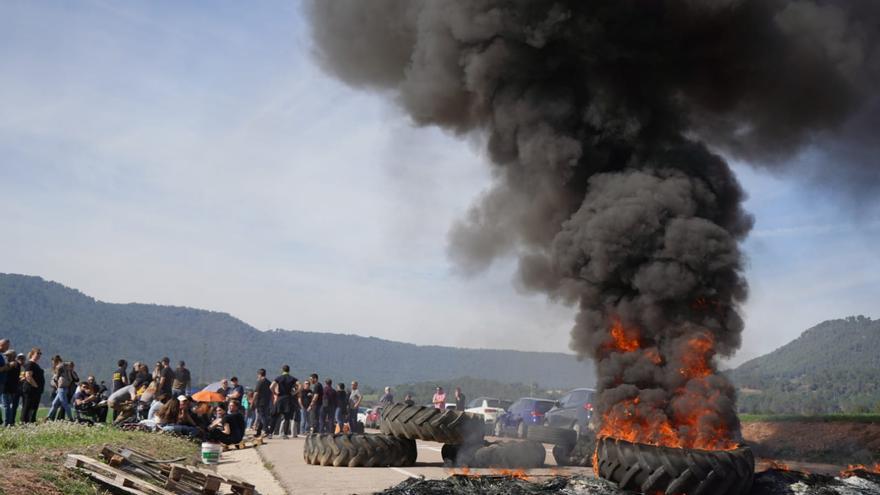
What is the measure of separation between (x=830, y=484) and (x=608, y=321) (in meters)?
3.86

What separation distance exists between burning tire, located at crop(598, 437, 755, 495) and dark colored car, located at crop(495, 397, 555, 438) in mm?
15811

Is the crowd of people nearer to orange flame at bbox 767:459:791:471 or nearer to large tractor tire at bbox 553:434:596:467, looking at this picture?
large tractor tire at bbox 553:434:596:467

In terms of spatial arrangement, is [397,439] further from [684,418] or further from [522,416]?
[522,416]

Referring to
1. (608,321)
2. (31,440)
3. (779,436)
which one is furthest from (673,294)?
(779,436)

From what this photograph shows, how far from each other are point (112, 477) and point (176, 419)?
772 cm

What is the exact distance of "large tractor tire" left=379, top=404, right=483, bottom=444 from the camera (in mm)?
13734

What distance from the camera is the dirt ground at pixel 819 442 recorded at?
58.3 ft

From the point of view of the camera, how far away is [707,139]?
A: 48.0 ft

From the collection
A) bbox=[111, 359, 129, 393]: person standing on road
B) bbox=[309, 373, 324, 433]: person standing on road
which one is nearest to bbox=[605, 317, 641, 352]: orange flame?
bbox=[309, 373, 324, 433]: person standing on road

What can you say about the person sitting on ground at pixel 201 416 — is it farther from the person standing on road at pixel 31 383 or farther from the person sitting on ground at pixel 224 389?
the person sitting on ground at pixel 224 389

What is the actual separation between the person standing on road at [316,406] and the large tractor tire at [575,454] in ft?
30.7

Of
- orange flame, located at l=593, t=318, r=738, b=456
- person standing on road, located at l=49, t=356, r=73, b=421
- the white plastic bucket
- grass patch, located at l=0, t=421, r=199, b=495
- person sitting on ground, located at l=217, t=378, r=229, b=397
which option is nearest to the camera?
grass patch, located at l=0, t=421, r=199, b=495

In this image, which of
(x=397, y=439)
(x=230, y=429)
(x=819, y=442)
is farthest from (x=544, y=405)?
(x=397, y=439)

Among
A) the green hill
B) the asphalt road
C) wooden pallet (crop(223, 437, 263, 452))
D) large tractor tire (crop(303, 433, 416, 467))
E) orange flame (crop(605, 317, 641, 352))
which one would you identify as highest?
the green hill
